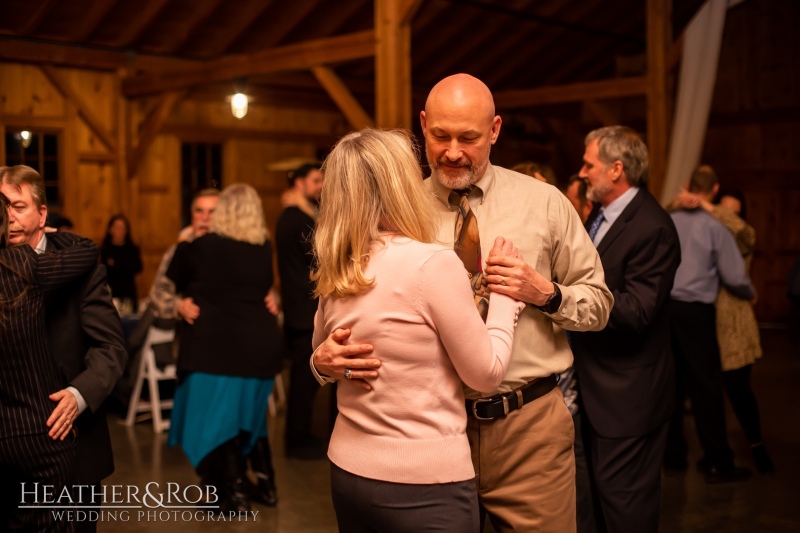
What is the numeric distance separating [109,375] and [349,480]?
3.50ft

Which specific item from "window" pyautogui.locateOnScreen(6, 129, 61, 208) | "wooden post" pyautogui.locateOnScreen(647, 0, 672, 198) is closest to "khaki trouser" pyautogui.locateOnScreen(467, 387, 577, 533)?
"wooden post" pyautogui.locateOnScreen(647, 0, 672, 198)

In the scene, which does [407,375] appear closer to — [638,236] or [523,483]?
[523,483]

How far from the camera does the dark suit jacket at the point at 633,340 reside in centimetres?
307

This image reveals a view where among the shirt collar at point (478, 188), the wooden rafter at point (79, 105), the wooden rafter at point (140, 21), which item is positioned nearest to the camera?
the shirt collar at point (478, 188)

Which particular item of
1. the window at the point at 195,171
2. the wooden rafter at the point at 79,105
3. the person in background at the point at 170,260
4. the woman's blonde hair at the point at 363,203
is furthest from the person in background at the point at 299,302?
the window at the point at 195,171

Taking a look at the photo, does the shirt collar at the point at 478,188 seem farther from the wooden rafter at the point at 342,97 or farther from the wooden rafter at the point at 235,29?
the wooden rafter at the point at 235,29

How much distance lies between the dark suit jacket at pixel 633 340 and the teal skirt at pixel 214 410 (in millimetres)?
1881

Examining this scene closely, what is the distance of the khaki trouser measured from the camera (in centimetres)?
223

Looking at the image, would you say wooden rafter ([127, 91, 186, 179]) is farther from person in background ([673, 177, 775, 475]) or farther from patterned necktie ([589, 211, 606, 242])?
patterned necktie ([589, 211, 606, 242])

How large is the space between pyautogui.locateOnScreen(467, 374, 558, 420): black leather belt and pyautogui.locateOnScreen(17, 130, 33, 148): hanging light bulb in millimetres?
9304

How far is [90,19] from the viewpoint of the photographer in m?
9.76

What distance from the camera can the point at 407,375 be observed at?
1843 millimetres

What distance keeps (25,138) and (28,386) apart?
862 cm

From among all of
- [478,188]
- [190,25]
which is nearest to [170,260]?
[478,188]
